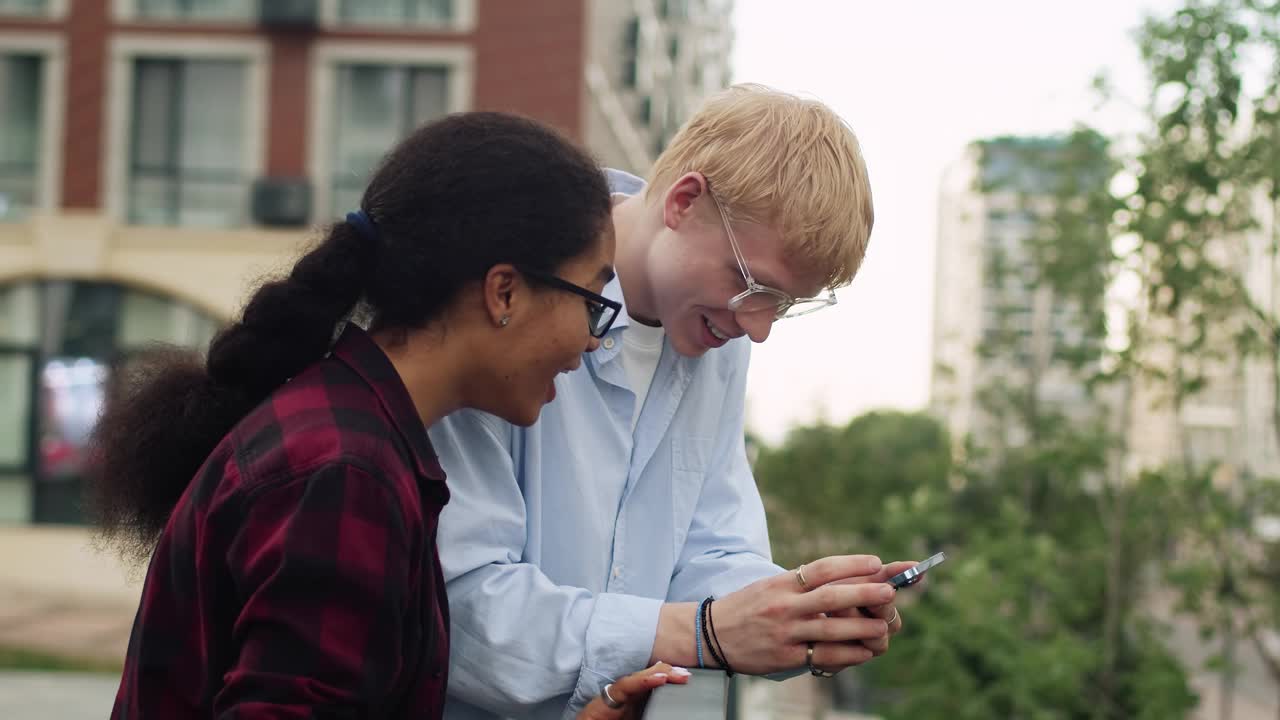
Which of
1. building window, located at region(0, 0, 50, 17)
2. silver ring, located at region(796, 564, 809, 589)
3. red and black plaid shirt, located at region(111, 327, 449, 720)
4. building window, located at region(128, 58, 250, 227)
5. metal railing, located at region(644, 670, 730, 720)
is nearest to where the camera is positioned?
red and black plaid shirt, located at region(111, 327, 449, 720)

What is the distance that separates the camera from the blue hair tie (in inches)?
62.7

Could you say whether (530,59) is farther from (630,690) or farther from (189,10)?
(630,690)

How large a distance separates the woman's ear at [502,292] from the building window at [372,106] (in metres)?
14.1

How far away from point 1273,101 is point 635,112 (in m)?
16.5

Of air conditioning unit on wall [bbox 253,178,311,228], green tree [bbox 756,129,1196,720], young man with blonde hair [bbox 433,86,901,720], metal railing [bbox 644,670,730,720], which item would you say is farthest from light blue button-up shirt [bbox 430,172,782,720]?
air conditioning unit on wall [bbox 253,178,311,228]

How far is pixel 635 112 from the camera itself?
68.2ft

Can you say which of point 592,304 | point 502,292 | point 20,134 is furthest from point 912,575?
point 20,134

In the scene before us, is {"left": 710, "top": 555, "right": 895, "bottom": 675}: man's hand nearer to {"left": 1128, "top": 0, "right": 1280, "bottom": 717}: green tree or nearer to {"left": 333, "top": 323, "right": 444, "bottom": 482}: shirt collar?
{"left": 333, "top": 323, "right": 444, "bottom": 482}: shirt collar

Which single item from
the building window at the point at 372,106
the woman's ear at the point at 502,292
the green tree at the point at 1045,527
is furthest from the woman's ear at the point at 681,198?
the building window at the point at 372,106

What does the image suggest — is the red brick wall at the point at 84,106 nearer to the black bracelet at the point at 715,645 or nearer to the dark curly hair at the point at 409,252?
the dark curly hair at the point at 409,252

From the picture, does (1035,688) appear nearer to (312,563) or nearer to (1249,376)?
(1249,376)

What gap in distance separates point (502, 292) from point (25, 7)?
16093 mm

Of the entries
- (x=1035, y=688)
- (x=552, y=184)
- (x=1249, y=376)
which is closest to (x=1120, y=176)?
(x=1249, y=376)

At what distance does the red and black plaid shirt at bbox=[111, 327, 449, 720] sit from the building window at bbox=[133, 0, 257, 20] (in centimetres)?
1500
